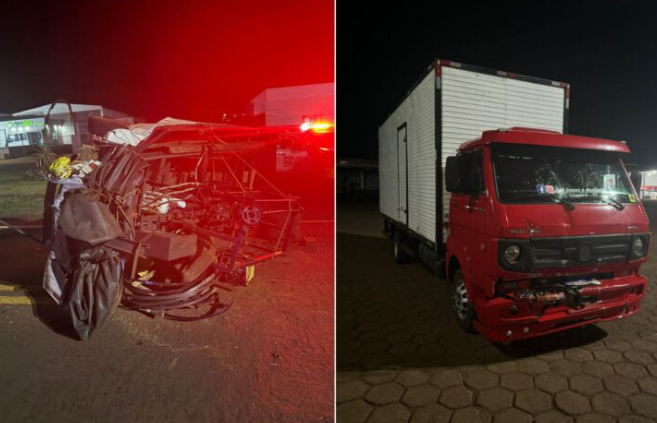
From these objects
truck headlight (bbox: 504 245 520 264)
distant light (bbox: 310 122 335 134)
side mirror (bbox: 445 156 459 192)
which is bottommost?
truck headlight (bbox: 504 245 520 264)

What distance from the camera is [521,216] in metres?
2.67

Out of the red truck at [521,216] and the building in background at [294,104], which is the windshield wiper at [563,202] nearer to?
the red truck at [521,216]

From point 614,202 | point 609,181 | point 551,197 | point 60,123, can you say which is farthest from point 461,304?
point 60,123

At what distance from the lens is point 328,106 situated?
305 centimetres

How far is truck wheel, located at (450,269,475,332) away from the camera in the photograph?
3.07 meters

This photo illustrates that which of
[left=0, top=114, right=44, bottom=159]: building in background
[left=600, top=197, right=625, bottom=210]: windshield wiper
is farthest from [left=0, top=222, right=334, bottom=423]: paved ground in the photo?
[left=600, top=197, right=625, bottom=210]: windshield wiper

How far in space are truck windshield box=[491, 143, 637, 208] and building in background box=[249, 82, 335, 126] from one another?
5.06 ft

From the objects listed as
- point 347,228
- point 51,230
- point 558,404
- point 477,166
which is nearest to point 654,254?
point 477,166

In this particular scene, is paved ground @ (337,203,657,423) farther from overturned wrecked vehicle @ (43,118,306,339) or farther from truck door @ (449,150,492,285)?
overturned wrecked vehicle @ (43,118,306,339)

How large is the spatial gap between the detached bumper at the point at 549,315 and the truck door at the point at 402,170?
8.62 ft

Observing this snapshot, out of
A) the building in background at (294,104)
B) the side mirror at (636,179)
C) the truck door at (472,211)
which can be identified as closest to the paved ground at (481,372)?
the truck door at (472,211)

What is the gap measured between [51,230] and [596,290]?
16.2 feet

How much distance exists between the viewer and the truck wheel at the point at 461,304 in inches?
121

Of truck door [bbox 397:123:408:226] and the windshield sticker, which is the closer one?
the windshield sticker
